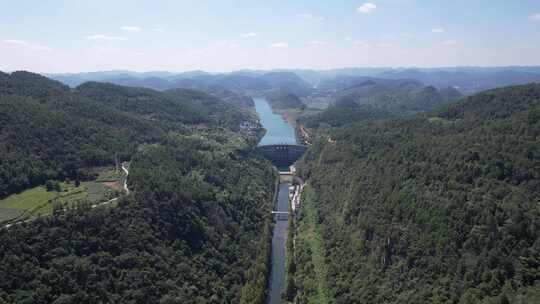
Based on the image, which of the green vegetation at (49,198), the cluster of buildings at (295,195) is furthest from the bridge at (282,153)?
the green vegetation at (49,198)

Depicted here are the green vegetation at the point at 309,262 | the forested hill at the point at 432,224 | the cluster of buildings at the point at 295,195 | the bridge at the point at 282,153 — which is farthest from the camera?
the bridge at the point at 282,153

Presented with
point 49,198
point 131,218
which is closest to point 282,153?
point 131,218

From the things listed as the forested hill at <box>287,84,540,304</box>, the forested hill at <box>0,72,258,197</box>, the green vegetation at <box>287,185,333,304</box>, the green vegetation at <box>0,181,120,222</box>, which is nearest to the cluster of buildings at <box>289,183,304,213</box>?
the forested hill at <box>287,84,540,304</box>

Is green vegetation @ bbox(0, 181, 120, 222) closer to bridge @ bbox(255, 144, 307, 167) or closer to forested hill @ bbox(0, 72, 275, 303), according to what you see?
forested hill @ bbox(0, 72, 275, 303)

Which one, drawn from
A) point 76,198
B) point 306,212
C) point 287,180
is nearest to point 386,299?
point 306,212

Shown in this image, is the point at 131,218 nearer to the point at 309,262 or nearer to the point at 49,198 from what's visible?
the point at 49,198

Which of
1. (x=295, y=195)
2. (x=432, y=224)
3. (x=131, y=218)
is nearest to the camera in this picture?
(x=432, y=224)

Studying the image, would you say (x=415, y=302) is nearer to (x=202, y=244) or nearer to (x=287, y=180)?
(x=202, y=244)

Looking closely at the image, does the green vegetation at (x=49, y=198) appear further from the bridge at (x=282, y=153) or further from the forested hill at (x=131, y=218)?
the bridge at (x=282, y=153)
